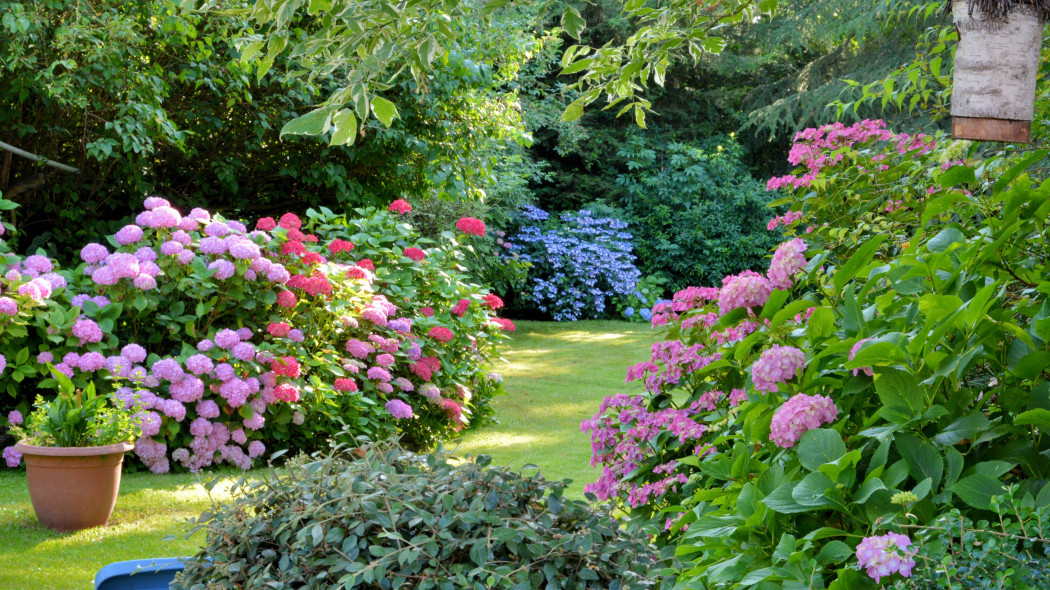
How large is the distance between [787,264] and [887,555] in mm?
794

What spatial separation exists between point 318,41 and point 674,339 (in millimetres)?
1563

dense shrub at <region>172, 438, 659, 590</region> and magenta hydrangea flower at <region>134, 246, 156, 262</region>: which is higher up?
magenta hydrangea flower at <region>134, 246, 156, 262</region>

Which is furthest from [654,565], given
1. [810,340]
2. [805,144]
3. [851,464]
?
[805,144]

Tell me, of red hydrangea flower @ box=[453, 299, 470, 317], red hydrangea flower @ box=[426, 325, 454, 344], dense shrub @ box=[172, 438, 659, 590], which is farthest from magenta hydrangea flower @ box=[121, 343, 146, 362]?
dense shrub @ box=[172, 438, 659, 590]

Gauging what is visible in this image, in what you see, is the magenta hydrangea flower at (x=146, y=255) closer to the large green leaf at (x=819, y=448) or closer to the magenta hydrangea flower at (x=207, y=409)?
the magenta hydrangea flower at (x=207, y=409)

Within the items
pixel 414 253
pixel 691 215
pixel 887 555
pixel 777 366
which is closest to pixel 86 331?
pixel 414 253

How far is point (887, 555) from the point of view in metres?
0.97

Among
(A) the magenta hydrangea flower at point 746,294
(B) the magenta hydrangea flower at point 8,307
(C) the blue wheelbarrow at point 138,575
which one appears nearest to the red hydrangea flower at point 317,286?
(B) the magenta hydrangea flower at point 8,307

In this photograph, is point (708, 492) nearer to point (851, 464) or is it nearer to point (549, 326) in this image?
point (851, 464)

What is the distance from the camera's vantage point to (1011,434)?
115cm

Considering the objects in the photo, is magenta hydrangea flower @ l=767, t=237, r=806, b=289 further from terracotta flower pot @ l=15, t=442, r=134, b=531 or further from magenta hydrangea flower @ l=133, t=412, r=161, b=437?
magenta hydrangea flower @ l=133, t=412, r=161, b=437

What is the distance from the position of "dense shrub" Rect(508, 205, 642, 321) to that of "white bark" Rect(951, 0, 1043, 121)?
35.3 feet

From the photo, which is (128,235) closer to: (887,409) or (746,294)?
(746,294)

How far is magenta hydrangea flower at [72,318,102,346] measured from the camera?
451 cm
